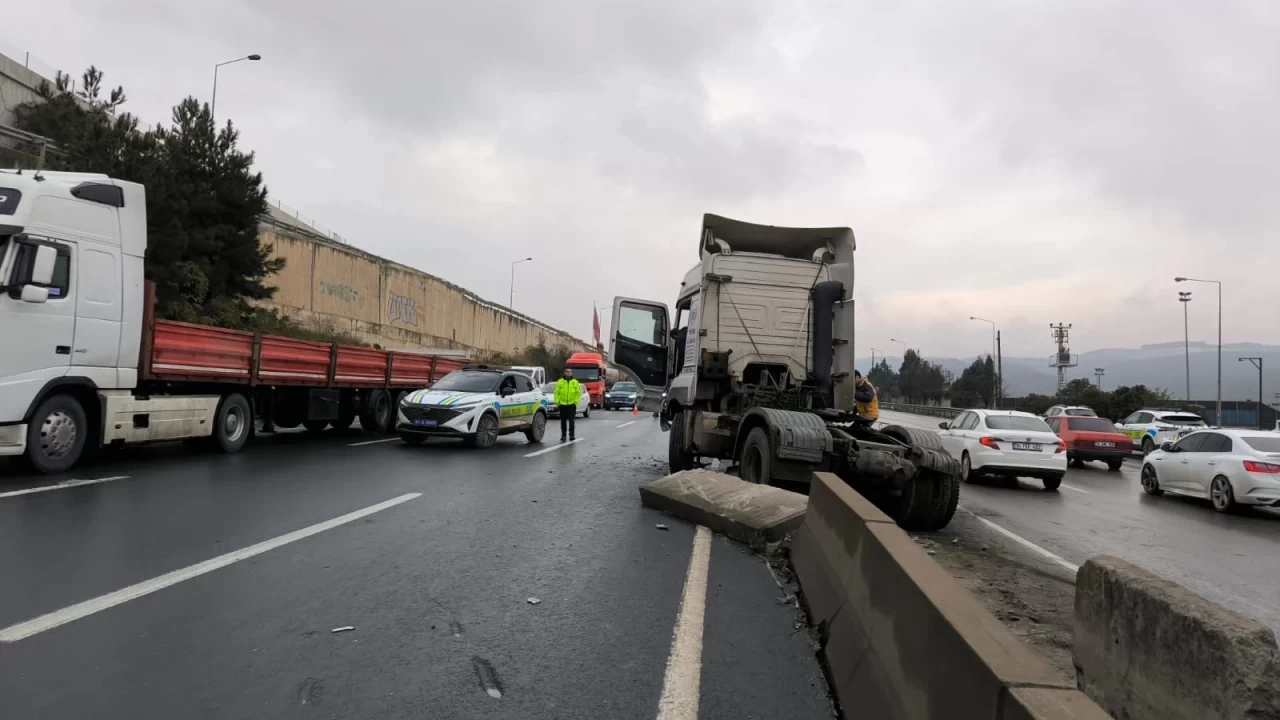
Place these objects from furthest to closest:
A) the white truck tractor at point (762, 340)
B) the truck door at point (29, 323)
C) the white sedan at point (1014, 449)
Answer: the white sedan at point (1014, 449)
the white truck tractor at point (762, 340)
the truck door at point (29, 323)

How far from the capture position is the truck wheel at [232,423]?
12.2 metres

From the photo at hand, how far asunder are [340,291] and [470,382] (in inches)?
878

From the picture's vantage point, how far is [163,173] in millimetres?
19703

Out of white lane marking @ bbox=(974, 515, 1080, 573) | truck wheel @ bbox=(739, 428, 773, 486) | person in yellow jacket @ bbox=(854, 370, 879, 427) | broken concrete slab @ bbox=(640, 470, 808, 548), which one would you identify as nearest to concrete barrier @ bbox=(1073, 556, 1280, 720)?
broken concrete slab @ bbox=(640, 470, 808, 548)

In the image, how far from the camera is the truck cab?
8.66m

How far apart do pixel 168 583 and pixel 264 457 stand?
755cm

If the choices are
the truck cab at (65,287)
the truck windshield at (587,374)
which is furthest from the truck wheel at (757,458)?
the truck windshield at (587,374)

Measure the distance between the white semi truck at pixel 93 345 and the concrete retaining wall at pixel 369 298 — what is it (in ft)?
47.5

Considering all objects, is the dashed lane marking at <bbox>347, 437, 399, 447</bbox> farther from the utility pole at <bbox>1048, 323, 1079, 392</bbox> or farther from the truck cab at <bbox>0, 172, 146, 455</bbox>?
the utility pole at <bbox>1048, 323, 1079, 392</bbox>

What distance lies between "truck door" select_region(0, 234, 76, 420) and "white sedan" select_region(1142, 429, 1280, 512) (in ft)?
55.0

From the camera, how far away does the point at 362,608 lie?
184 inches

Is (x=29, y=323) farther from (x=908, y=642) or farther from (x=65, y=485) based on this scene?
(x=908, y=642)

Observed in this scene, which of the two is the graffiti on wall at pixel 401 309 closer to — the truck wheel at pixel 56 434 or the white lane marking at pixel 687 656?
the truck wheel at pixel 56 434

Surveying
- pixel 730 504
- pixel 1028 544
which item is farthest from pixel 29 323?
pixel 1028 544
